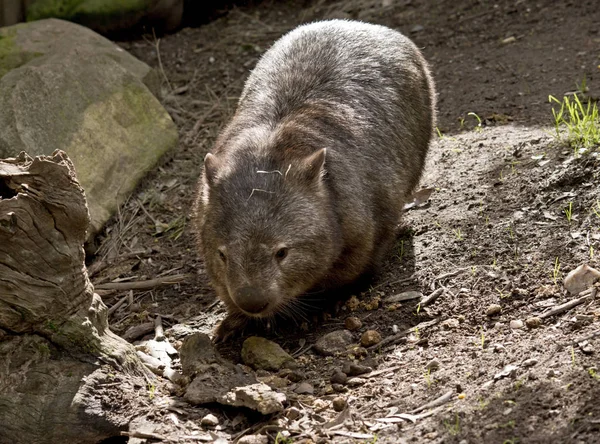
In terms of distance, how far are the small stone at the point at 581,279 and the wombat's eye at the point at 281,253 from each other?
145 centimetres

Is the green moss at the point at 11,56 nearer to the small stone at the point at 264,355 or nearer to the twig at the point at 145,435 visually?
the small stone at the point at 264,355

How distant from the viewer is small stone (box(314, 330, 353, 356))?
4660 millimetres

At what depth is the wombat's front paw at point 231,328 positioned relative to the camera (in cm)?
508

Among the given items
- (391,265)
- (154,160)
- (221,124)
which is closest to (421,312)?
(391,265)

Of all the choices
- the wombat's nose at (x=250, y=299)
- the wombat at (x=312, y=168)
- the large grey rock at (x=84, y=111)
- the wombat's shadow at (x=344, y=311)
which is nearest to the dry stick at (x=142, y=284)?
the large grey rock at (x=84, y=111)

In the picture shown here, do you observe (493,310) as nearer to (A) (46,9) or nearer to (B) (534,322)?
(B) (534,322)

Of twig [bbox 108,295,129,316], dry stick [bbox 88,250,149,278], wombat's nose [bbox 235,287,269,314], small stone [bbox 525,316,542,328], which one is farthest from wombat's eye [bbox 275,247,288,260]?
dry stick [bbox 88,250,149,278]

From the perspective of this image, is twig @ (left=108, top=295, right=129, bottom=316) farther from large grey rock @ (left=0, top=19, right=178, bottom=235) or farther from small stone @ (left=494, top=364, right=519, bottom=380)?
small stone @ (left=494, top=364, right=519, bottom=380)

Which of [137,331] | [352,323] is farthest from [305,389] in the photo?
[137,331]

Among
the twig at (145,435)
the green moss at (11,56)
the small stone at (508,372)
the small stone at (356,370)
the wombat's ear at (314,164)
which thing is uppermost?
the green moss at (11,56)

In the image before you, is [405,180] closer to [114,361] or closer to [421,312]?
[421,312]

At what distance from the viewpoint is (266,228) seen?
4676 mm

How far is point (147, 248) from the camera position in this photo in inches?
254

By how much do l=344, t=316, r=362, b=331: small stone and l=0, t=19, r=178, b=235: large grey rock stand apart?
2298 millimetres
